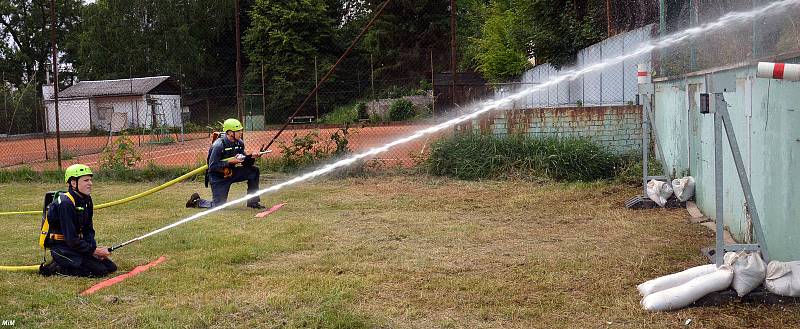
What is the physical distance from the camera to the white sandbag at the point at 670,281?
5504mm


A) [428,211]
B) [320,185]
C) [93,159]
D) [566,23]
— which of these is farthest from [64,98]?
[428,211]

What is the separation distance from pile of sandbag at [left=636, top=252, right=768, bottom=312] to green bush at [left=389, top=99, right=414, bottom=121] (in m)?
29.6

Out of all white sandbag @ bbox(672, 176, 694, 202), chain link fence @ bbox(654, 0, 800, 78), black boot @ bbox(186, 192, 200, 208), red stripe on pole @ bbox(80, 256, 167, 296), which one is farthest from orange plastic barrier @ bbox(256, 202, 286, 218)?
chain link fence @ bbox(654, 0, 800, 78)

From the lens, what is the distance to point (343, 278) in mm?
6398

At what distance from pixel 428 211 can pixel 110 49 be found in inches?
1957

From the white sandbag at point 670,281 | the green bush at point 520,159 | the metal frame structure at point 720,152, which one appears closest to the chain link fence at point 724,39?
the metal frame structure at point 720,152

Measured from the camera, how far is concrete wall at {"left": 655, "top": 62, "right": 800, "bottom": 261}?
19.2 ft

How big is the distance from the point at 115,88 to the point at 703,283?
46623 millimetres

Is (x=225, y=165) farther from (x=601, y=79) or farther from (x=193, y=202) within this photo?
(x=601, y=79)

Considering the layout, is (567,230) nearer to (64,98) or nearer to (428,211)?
(428,211)

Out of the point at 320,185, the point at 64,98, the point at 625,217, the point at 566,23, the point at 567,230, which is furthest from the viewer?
the point at 64,98

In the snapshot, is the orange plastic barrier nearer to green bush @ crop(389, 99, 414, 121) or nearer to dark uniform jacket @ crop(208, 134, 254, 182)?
dark uniform jacket @ crop(208, 134, 254, 182)

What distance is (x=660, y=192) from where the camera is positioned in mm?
10070

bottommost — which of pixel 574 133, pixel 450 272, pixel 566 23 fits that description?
pixel 450 272
